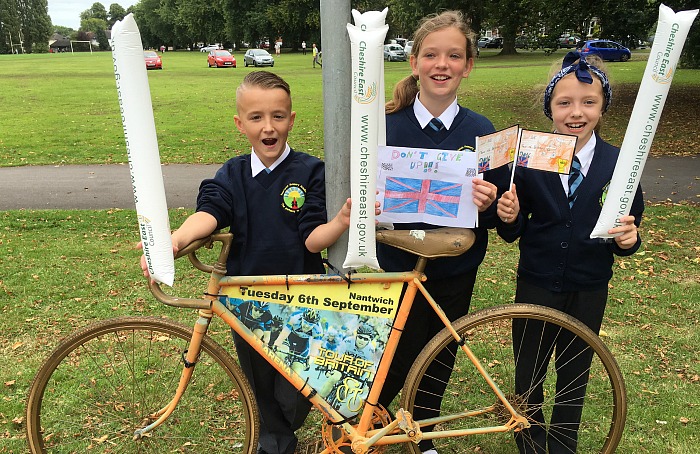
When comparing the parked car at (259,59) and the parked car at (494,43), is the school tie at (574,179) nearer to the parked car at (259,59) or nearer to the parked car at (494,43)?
the parked car at (259,59)

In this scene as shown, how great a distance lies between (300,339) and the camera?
234cm

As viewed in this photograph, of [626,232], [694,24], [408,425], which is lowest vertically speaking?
[408,425]

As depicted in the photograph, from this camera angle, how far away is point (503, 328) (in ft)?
14.2

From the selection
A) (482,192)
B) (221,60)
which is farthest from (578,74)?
(221,60)

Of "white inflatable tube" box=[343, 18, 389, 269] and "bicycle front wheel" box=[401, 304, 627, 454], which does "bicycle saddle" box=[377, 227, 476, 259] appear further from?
"bicycle front wheel" box=[401, 304, 627, 454]

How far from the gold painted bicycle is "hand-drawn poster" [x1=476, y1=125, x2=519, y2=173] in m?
0.32

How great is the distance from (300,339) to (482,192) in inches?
38.5

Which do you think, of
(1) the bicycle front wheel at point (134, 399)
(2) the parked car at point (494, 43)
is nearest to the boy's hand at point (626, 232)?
(1) the bicycle front wheel at point (134, 399)

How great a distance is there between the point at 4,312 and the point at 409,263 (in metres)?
3.71

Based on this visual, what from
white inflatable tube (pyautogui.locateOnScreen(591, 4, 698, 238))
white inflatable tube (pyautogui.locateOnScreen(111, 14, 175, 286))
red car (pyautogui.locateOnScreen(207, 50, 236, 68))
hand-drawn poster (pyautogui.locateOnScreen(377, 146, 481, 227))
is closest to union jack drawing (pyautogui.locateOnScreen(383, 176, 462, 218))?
hand-drawn poster (pyautogui.locateOnScreen(377, 146, 481, 227))

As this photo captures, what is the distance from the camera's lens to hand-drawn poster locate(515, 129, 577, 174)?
2.03 m

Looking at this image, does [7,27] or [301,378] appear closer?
[301,378]

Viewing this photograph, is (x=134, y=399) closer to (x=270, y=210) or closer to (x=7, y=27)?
(x=270, y=210)

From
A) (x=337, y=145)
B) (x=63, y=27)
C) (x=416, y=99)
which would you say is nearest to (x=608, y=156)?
(x=416, y=99)
